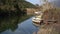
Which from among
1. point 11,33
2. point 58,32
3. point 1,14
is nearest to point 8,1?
point 1,14

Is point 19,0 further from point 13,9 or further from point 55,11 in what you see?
point 55,11

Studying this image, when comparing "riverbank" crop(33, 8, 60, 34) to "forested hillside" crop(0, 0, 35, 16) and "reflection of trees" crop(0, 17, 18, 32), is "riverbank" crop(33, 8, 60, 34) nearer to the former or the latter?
"reflection of trees" crop(0, 17, 18, 32)

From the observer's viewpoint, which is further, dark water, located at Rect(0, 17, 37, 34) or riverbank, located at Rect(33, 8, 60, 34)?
dark water, located at Rect(0, 17, 37, 34)

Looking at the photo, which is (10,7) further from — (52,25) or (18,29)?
(52,25)

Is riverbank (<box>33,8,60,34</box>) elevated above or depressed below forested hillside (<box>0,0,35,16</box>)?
above

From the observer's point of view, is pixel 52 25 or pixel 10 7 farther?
pixel 10 7

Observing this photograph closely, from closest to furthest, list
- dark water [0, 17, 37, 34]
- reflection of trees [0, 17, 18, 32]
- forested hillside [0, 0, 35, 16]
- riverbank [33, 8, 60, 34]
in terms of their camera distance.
Answer: riverbank [33, 8, 60, 34]
dark water [0, 17, 37, 34]
reflection of trees [0, 17, 18, 32]
forested hillside [0, 0, 35, 16]

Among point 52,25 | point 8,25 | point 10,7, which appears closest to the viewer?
A: point 52,25

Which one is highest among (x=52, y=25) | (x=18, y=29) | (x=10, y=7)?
(x=52, y=25)

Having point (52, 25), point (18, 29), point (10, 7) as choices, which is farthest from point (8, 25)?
point (10, 7)

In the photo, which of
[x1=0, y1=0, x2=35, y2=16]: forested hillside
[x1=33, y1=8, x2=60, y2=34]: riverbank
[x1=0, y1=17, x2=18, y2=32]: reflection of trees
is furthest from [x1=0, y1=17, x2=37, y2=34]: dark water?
[x1=0, y1=0, x2=35, y2=16]: forested hillside

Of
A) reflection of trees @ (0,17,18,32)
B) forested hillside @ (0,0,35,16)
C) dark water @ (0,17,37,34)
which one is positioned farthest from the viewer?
forested hillside @ (0,0,35,16)

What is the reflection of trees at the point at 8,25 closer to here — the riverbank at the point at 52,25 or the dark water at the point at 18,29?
the dark water at the point at 18,29

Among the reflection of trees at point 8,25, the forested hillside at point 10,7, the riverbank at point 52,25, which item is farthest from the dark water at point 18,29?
the forested hillside at point 10,7
